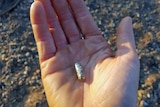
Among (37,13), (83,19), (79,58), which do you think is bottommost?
(79,58)

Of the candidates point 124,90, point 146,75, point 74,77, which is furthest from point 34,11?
point 146,75

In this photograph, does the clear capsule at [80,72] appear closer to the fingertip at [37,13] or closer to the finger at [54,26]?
the finger at [54,26]

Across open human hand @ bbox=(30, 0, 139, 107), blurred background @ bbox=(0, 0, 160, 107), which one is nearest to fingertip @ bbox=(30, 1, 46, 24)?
open human hand @ bbox=(30, 0, 139, 107)

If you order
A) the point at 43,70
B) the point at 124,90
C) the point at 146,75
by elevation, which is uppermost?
the point at 43,70

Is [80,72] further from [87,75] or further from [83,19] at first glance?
[83,19]

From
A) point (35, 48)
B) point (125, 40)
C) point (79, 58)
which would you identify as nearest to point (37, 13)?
point (79, 58)

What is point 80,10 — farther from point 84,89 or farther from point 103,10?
point 103,10

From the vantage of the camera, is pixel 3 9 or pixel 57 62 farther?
pixel 3 9
